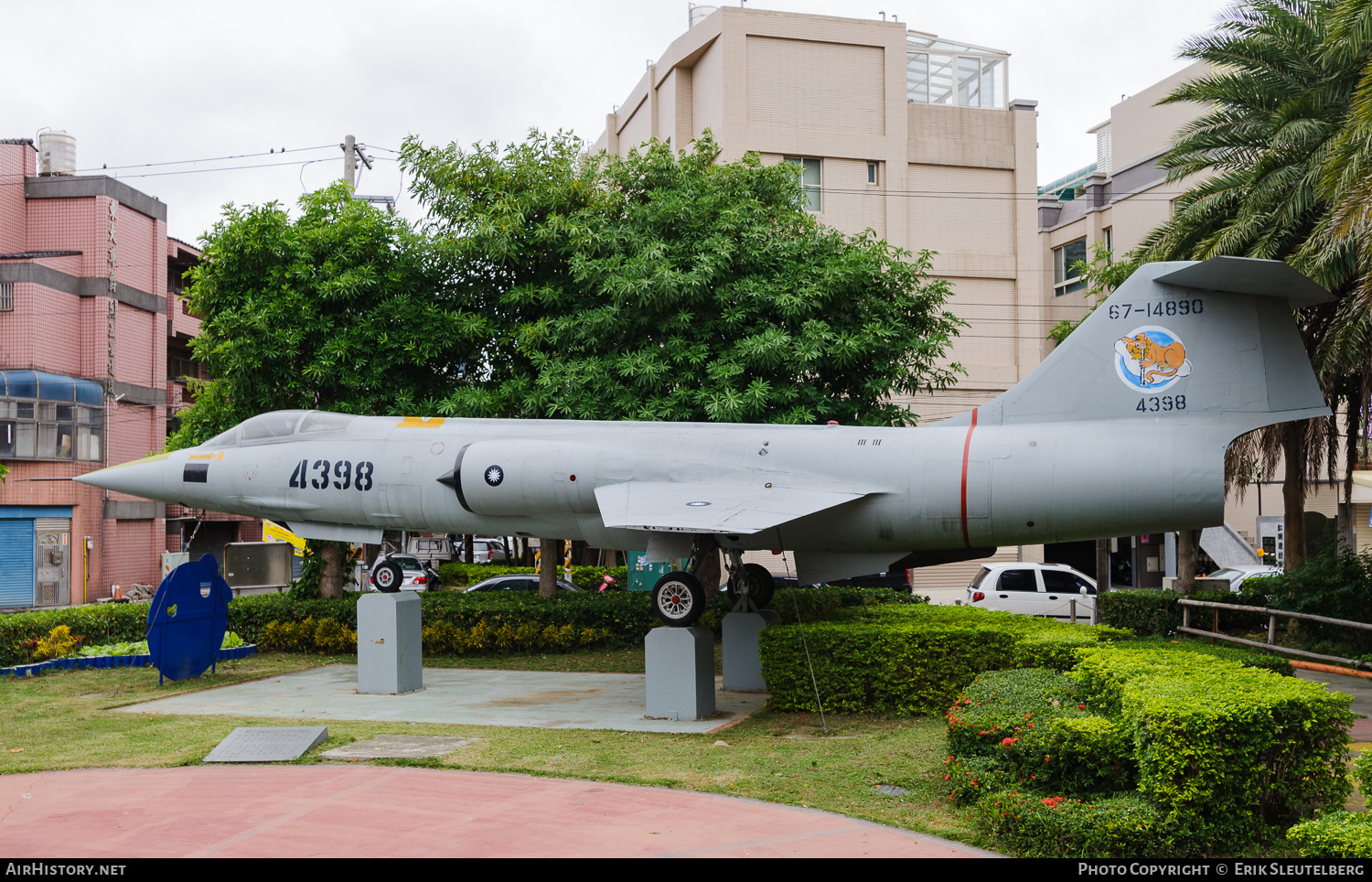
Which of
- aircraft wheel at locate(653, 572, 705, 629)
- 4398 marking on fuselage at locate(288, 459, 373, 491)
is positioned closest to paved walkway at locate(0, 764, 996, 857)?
aircraft wheel at locate(653, 572, 705, 629)

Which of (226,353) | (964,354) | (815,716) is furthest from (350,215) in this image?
(964,354)

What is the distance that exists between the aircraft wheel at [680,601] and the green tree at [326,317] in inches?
332

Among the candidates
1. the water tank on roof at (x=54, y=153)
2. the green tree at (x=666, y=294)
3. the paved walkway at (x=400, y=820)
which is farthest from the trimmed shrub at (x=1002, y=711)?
the water tank on roof at (x=54, y=153)

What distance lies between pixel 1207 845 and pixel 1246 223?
13.8 meters

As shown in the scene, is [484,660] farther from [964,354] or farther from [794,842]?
[964,354]

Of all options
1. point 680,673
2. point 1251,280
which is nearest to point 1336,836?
point 1251,280

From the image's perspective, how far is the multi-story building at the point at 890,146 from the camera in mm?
38250

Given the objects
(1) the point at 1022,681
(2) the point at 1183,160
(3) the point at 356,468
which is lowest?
(1) the point at 1022,681

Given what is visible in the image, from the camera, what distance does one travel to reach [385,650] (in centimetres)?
1628

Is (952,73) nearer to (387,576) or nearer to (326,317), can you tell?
(326,317)

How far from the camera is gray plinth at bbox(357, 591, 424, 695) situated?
53.3 ft

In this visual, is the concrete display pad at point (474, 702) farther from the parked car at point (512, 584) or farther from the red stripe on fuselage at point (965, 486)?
the parked car at point (512, 584)

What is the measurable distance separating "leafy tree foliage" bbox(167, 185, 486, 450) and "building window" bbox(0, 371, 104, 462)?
22.4 metres

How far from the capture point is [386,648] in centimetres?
1627
